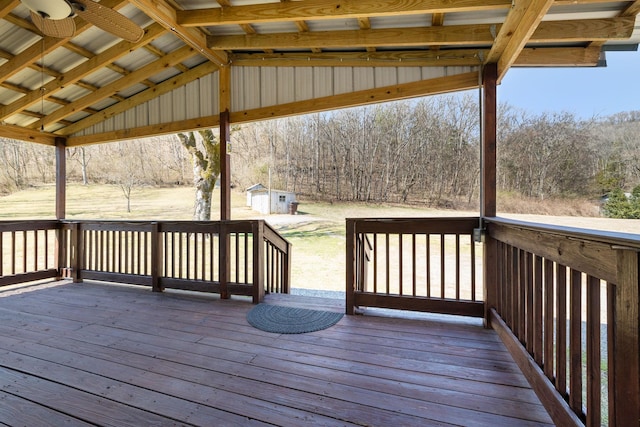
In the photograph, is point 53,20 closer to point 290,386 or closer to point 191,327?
point 191,327

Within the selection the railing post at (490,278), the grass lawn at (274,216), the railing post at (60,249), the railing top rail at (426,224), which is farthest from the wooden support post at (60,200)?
the railing post at (490,278)

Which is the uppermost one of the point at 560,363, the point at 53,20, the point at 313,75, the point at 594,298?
the point at 313,75

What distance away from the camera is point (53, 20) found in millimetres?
2252

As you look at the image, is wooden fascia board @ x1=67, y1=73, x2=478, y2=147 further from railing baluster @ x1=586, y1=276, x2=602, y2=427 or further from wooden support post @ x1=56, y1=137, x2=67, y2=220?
railing baluster @ x1=586, y1=276, x2=602, y2=427

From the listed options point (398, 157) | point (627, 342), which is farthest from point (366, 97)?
point (398, 157)

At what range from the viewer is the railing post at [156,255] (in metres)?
3.87

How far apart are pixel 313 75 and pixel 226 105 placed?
135 cm

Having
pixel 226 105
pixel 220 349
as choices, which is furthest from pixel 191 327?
pixel 226 105

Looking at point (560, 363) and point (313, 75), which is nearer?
point (560, 363)

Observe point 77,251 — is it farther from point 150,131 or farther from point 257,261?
point 257,261

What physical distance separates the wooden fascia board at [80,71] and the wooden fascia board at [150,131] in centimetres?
94

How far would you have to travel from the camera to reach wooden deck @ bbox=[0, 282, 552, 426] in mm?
1544

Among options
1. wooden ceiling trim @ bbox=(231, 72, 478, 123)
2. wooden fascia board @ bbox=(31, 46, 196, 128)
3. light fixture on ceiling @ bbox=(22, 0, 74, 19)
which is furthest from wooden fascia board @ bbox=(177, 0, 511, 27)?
light fixture on ceiling @ bbox=(22, 0, 74, 19)

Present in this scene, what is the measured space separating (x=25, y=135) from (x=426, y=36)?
237 inches
